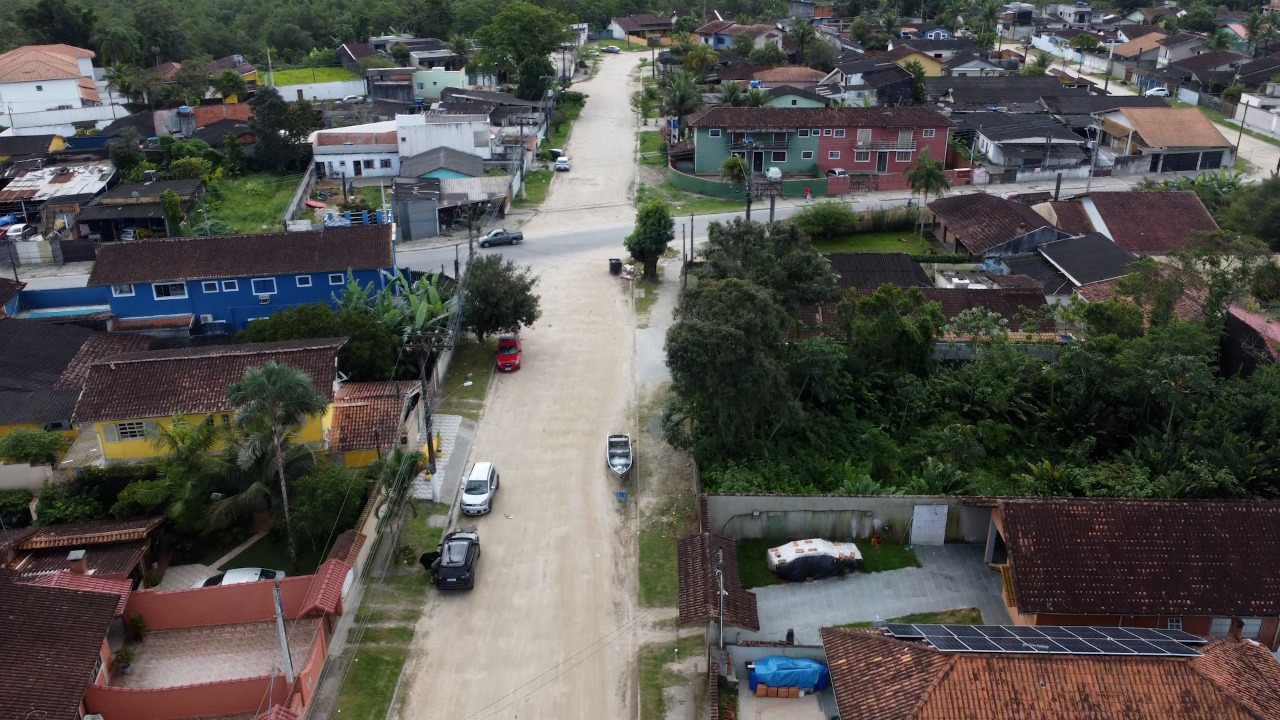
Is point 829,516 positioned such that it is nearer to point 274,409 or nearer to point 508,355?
point 274,409

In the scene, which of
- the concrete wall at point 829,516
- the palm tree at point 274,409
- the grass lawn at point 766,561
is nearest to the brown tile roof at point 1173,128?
the concrete wall at point 829,516

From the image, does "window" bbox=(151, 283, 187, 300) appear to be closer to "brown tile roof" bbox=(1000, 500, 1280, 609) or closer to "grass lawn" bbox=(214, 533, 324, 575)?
"grass lawn" bbox=(214, 533, 324, 575)

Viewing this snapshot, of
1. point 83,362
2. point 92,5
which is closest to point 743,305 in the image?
point 83,362

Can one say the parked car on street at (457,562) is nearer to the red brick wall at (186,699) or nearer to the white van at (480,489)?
the white van at (480,489)

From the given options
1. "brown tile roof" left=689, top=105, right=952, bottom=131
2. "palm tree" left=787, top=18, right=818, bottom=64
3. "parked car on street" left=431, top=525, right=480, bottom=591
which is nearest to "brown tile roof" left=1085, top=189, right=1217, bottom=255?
"brown tile roof" left=689, top=105, right=952, bottom=131

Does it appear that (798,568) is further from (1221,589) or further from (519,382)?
(519,382)

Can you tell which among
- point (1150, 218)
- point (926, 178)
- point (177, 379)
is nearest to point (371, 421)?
point (177, 379)
